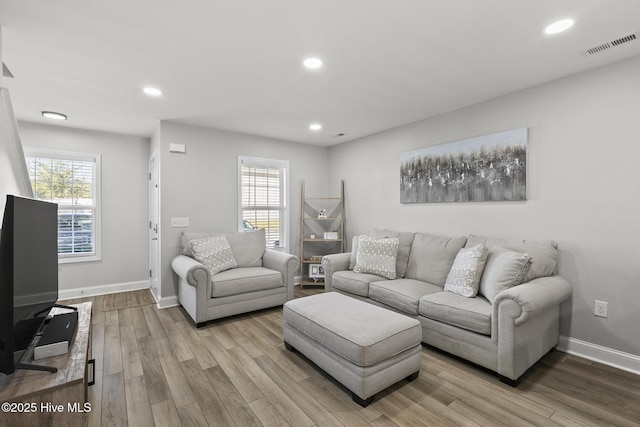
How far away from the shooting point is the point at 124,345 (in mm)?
2797

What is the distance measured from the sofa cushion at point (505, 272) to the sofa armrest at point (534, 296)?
0.10 metres

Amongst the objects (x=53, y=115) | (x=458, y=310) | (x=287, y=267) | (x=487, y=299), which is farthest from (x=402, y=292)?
(x=53, y=115)

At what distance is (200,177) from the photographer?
4152 mm

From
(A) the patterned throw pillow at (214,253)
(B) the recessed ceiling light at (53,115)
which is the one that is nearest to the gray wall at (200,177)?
(A) the patterned throw pillow at (214,253)

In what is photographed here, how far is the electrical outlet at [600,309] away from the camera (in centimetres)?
246

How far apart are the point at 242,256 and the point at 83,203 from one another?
8.14ft

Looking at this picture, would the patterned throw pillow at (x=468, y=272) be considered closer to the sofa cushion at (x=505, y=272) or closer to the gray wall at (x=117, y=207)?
the sofa cushion at (x=505, y=272)

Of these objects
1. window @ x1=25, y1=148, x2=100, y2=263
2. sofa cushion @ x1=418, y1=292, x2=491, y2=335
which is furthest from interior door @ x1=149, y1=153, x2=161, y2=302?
sofa cushion @ x1=418, y1=292, x2=491, y2=335

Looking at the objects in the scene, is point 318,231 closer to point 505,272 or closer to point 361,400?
point 505,272

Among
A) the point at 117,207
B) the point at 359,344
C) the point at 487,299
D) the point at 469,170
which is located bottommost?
the point at 359,344

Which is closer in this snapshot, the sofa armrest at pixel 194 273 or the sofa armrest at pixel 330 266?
the sofa armrest at pixel 194 273

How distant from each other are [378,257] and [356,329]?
156cm

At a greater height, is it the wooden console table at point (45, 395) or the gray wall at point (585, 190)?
the gray wall at point (585, 190)

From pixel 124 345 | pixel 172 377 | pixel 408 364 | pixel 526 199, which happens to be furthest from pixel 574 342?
pixel 124 345
